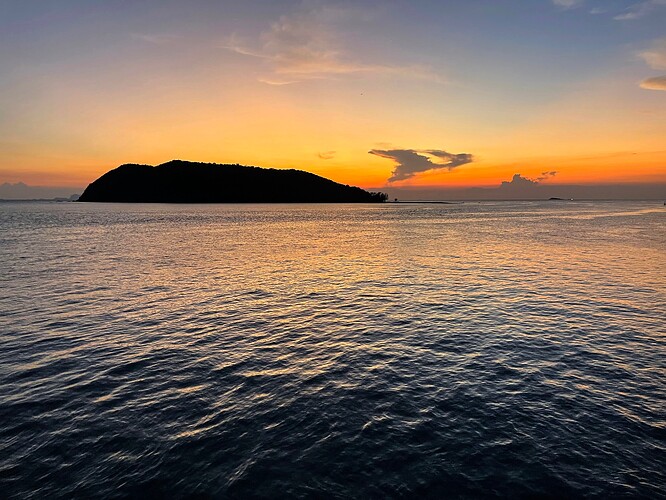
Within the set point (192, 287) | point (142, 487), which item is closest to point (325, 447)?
point (142, 487)

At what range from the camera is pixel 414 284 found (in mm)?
42938

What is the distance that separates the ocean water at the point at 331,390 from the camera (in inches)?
516

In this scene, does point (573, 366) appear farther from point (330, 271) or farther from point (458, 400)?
point (330, 271)

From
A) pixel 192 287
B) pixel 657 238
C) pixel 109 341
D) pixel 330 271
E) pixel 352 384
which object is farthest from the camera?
pixel 657 238

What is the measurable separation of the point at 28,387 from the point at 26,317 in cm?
1390

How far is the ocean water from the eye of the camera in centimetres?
1311

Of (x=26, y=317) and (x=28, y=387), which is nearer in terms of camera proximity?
(x=28, y=387)

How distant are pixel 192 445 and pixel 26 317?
2324 cm

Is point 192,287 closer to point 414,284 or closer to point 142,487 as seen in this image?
point 414,284

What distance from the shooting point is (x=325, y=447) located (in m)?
14.6

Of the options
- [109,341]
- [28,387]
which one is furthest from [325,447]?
[109,341]

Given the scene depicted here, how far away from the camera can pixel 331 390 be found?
1889 centimetres

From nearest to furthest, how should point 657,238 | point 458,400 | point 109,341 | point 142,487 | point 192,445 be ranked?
point 142,487
point 192,445
point 458,400
point 109,341
point 657,238

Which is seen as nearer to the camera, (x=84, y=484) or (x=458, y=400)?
(x=84, y=484)
